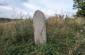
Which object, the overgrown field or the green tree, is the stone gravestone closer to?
the overgrown field

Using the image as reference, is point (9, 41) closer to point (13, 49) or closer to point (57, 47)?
point (13, 49)

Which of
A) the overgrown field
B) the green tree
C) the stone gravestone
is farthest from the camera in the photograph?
the green tree

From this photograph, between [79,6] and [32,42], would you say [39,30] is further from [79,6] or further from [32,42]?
[79,6]

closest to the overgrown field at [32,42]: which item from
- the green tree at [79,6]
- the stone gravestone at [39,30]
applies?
the stone gravestone at [39,30]

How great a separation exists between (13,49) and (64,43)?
194 centimetres

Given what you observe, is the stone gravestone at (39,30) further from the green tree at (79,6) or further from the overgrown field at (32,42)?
the green tree at (79,6)

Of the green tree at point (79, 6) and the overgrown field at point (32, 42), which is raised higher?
the green tree at point (79, 6)

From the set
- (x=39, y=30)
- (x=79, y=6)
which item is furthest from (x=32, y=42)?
(x=79, y=6)

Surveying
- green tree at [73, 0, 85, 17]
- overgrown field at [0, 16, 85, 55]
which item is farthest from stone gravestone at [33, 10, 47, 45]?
green tree at [73, 0, 85, 17]

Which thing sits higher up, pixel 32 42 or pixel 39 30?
pixel 39 30

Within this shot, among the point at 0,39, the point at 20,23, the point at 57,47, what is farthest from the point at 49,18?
the point at 57,47

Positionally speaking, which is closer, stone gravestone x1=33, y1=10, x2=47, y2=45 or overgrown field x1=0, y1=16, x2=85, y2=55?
overgrown field x1=0, y1=16, x2=85, y2=55

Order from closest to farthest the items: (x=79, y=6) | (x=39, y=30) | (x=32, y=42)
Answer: (x=39, y=30)
(x=32, y=42)
(x=79, y=6)

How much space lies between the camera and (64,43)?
31.8ft
